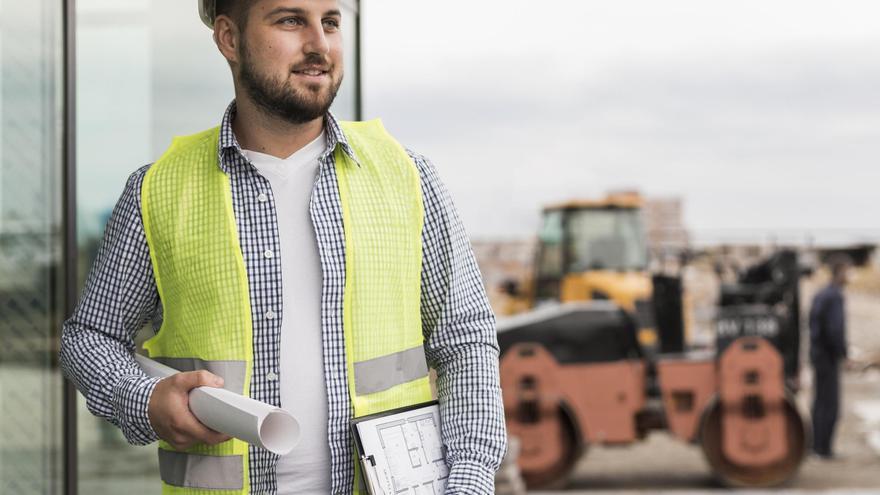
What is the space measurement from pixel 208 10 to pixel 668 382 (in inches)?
281

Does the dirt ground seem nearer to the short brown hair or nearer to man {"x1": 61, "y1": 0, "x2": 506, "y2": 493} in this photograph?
man {"x1": 61, "y1": 0, "x2": 506, "y2": 493}

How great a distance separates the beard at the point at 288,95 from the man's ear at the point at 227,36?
0.04 m

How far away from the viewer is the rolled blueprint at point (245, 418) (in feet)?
4.03

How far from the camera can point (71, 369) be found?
1.48 m

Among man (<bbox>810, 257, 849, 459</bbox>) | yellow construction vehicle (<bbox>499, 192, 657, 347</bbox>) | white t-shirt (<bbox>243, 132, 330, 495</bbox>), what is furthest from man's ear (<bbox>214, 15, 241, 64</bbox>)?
yellow construction vehicle (<bbox>499, 192, 657, 347</bbox>)

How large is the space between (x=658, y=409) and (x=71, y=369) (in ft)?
24.9

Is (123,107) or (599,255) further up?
(123,107)

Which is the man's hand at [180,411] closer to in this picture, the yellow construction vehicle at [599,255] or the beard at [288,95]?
the beard at [288,95]

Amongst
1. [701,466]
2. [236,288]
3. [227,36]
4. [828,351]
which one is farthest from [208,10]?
[701,466]

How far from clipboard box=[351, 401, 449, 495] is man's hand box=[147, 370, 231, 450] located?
181mm

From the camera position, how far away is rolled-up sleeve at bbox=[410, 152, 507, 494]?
144 centimetres

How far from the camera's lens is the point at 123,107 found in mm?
3389

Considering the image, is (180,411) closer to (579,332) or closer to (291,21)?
(291,21)

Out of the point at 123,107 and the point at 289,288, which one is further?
the point at 123,107
